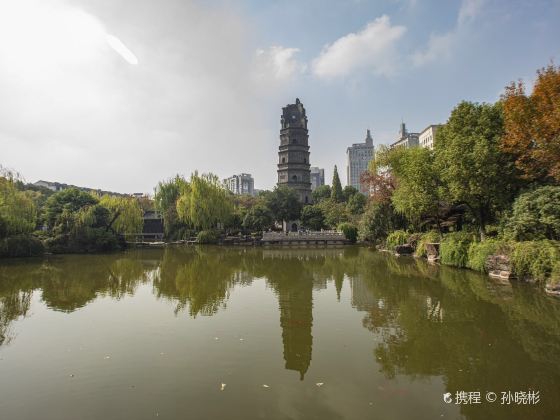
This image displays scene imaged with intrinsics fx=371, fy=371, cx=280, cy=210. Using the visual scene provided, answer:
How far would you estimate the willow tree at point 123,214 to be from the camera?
100ft

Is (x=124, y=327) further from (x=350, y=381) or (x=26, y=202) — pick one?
(x=26, y=202)

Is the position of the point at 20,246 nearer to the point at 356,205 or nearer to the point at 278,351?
the point at 278,351

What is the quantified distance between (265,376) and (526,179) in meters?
12.9

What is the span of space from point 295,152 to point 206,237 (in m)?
20.4

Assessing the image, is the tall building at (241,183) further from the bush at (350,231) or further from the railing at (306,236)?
the bush at (350,231)

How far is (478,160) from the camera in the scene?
44.7 feet

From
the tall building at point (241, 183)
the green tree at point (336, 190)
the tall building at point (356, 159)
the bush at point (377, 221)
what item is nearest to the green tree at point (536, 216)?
the bush at point (377, 221)

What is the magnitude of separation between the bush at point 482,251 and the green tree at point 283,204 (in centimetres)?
2620

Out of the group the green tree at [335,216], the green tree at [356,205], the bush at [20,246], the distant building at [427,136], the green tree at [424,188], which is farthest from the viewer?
the distant building at [427,136]

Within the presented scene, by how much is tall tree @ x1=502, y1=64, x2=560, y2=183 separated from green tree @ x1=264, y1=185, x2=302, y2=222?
27.8m

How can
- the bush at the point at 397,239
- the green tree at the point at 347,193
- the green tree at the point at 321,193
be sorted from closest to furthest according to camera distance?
1. the bush at the point at 397,239
2. the green tree at the point at 347,193
3. the green tree at the point at 321,193

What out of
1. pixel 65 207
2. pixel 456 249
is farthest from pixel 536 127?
pixel 65 207

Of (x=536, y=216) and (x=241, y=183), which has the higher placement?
(x=241, y=183)

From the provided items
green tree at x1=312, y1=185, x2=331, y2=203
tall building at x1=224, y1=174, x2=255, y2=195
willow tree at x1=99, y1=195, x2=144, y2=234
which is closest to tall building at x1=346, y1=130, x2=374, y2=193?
tall building at x1=224, y1=174, x2=255, y2=195
